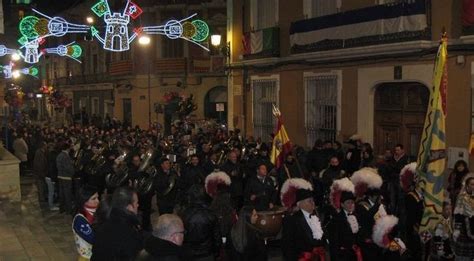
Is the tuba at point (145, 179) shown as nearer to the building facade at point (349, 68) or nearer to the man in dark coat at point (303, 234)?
the man in dark coat at point (303, 234)

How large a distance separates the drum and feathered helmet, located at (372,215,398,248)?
1947 mm

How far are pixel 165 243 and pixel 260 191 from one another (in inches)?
227

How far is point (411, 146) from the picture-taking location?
1521cm

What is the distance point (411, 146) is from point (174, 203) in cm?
677

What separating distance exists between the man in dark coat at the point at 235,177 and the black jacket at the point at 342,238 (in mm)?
4530

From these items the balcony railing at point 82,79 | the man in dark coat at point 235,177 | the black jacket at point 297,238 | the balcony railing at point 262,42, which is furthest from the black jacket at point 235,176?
the balcony railing at point 82,79

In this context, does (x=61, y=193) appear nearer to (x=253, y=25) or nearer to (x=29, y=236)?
(x=29, y=236)

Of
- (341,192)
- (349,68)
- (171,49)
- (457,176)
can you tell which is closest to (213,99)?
(171,49)

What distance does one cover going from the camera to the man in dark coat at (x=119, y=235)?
5.17 m

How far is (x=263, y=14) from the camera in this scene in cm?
2122

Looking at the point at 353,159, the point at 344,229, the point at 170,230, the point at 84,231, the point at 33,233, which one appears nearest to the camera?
the point at 170,230

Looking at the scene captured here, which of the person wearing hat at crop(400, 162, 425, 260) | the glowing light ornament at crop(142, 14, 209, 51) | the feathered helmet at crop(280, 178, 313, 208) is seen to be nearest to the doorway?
the glowing light ornament at crop(142, 14, 209, 51)

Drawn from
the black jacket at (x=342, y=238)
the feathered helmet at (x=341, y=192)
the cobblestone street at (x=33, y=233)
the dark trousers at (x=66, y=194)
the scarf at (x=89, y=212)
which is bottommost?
the cobblestone street at (x=33, y=233)

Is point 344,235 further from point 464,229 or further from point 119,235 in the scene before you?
point 119,235
